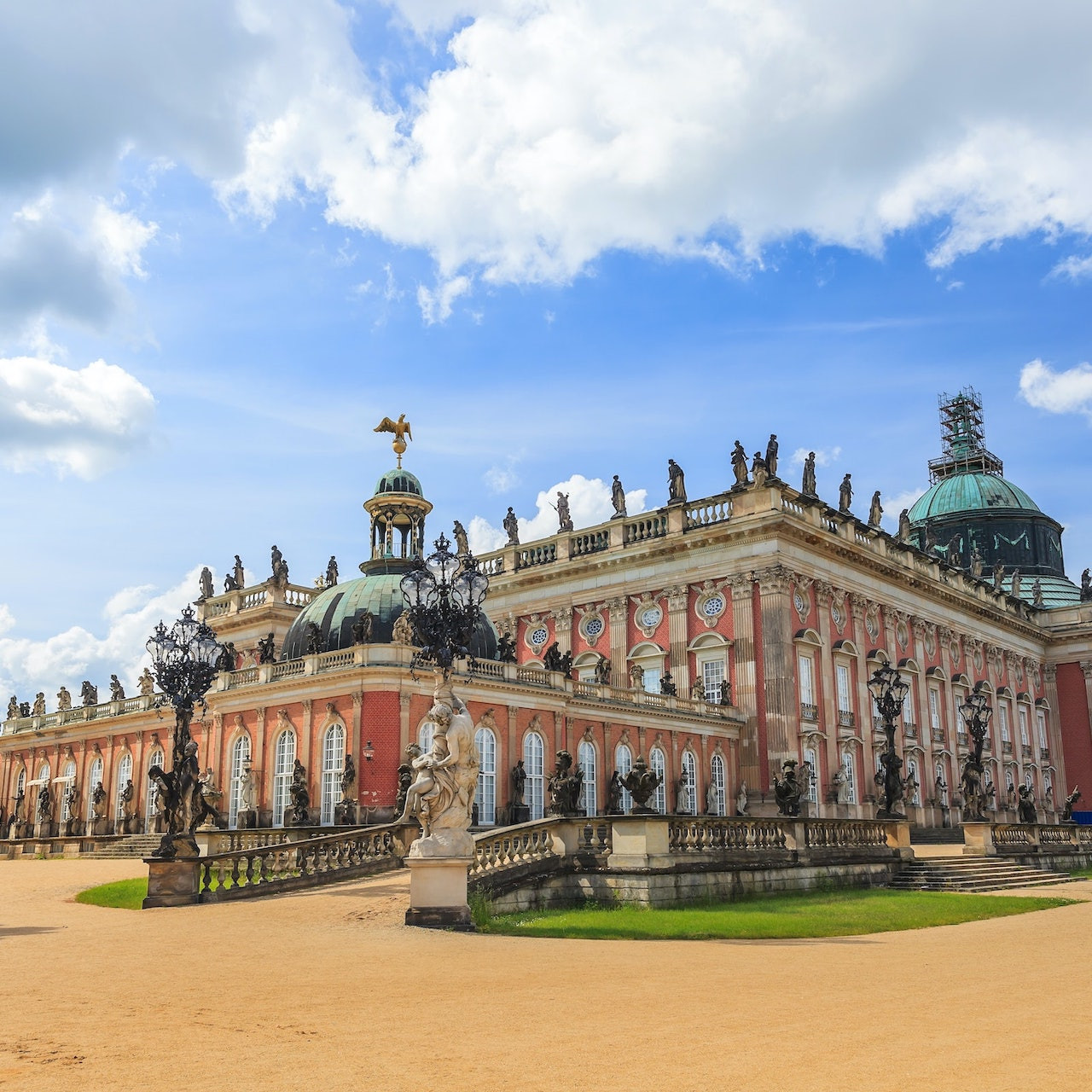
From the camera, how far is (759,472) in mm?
45156

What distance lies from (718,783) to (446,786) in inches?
1097

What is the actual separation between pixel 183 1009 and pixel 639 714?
31.9 m

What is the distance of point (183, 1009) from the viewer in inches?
381

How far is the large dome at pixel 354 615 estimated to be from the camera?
37.6 metres

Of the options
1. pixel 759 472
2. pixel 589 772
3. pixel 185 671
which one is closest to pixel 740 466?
pixel 759 472

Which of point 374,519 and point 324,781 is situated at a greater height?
point 374,519

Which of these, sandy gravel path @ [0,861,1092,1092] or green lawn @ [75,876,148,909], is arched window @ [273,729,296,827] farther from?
sandy gravel path @ [0,861,1092,1092]

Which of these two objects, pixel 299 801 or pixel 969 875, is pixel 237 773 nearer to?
pixel 299 801

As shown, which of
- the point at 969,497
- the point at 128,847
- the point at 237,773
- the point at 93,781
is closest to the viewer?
the point at 237,773

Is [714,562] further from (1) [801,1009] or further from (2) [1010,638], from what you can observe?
(1) [801,1009]

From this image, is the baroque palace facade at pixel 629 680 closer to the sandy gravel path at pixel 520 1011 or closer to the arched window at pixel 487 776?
the arched window at pixel 487 776

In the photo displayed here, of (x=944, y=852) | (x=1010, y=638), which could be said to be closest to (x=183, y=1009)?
(x=944, y=852)

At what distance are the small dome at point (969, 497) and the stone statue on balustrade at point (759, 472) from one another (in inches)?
1376

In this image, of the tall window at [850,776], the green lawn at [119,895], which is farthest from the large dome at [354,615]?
the tall window at [850,776]
